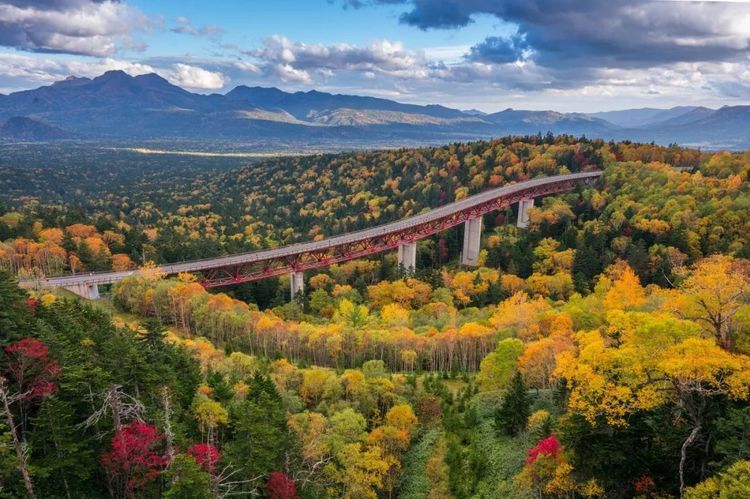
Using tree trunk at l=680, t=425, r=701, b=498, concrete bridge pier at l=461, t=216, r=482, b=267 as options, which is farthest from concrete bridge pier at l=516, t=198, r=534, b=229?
tree trunk at l=680, t=425, r=701, b=498

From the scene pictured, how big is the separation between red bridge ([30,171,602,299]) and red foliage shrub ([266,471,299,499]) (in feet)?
160

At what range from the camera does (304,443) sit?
34.3 meters

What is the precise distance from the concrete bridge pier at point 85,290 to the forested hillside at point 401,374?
187 inches

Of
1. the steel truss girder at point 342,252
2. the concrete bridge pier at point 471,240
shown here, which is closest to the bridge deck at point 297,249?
the steel truss girder at point 342,252

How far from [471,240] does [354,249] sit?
27.7 metres

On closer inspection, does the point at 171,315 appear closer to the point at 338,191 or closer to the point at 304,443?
the point at 304,443

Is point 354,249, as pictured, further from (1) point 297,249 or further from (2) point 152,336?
(2) point 152,336

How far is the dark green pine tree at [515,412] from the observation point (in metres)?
35.9

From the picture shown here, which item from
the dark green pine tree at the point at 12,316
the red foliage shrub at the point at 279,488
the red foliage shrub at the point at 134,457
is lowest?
the red foliage shrub at the point at 279,488

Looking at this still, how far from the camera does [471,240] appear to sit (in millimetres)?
108562

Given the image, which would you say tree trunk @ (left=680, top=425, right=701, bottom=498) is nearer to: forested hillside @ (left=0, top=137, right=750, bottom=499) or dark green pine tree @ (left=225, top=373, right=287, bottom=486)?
forested hillside @ (left=0, top=137, right=750, bottom=499)

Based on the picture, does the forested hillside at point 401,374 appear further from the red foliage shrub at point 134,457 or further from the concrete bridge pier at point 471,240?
the concrete bridge pier at point 471,240

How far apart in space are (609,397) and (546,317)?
30322 millimetres

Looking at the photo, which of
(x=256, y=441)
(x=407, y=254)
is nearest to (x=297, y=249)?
(x=407, y=254)
